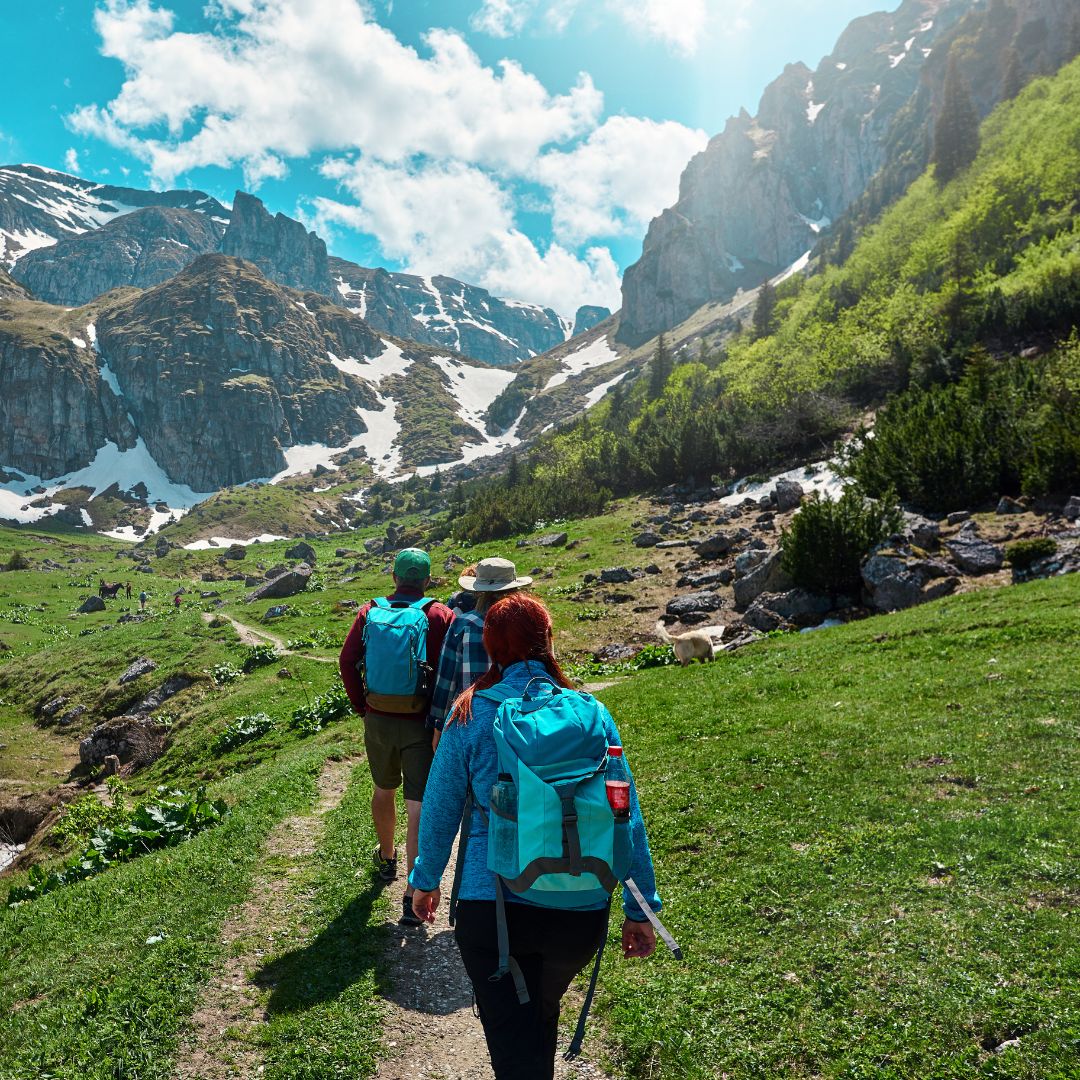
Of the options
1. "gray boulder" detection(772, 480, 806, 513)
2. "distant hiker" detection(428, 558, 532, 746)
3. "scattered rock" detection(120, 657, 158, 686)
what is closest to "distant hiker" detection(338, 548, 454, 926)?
"distant hiker" detection(428, 558, 532, 746)

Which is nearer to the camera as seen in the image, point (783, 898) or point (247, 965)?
point (783, 898)

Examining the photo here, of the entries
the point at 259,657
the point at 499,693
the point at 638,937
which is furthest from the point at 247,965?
the point at 259,657

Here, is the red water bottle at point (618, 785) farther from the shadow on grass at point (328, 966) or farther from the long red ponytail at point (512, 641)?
the shadow on grass at point (328, 966)

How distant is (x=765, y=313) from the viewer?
12950 cm

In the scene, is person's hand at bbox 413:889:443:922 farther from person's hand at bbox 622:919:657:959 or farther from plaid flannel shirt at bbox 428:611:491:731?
plaid flannel shirt at bbox 428:611:491:731

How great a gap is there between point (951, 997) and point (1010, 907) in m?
1.56

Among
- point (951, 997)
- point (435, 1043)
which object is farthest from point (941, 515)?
point (435, 1043)

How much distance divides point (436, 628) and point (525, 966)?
15.4 ft

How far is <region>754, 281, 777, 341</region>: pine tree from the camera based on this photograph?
123562 millimetres

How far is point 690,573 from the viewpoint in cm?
3522

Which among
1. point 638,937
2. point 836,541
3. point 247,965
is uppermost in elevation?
point 638,937

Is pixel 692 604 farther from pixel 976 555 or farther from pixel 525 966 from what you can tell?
pixel 525 966

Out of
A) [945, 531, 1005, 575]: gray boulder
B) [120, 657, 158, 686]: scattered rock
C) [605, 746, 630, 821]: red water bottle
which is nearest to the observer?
[605, 746, 630, 821]: red water bottle

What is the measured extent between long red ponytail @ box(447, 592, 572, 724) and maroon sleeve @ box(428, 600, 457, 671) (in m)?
3.71
